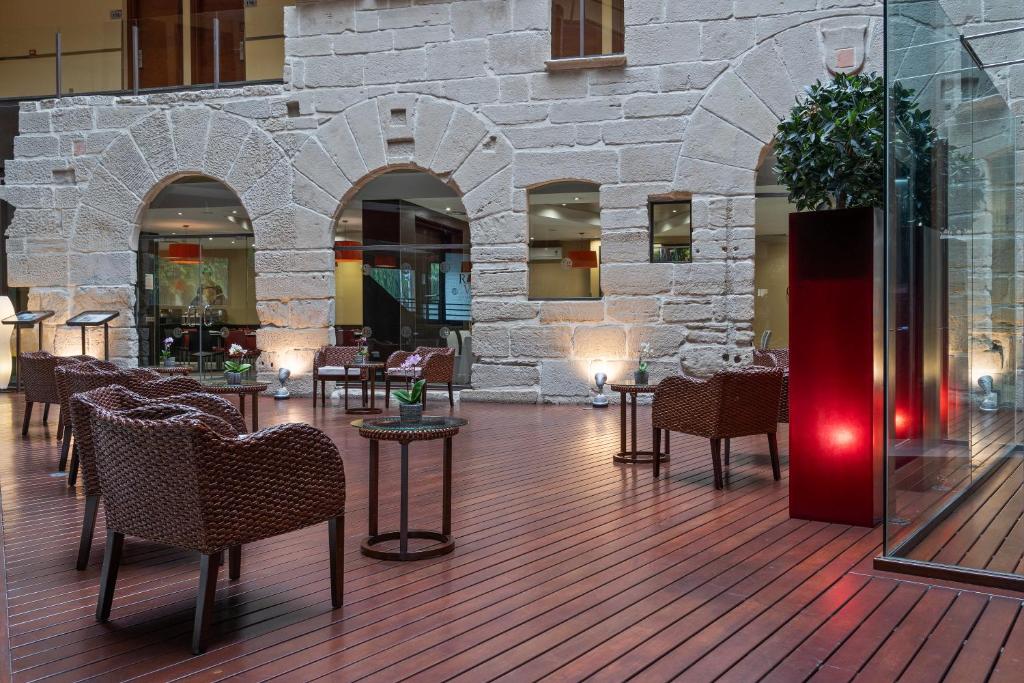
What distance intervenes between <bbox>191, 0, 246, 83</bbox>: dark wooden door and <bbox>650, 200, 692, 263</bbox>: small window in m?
5.96

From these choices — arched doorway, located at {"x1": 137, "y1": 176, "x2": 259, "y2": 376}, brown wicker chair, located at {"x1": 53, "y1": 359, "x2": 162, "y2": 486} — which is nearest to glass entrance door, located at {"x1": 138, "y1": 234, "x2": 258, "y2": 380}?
arched doorway, located at {"x1": 137, "y1": 176, "x2": 259, "y2": 376}

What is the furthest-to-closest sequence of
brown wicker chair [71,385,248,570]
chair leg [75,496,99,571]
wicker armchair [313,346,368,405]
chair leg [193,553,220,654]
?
wicker armchair [313,346,368,405], chair leg [75,496,99,571], brown wicker chair [71,385,248,570], chair leg [193,553,220,654]

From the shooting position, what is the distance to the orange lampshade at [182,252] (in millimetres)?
13406

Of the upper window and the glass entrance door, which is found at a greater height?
the upper window

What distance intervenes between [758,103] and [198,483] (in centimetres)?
894

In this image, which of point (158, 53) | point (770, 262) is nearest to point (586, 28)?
point (770, 262)

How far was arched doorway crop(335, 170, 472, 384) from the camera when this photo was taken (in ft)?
40.0

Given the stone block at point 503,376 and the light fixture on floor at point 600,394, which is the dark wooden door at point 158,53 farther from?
the light fixture on floor at point 600,394

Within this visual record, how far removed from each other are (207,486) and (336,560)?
65cm

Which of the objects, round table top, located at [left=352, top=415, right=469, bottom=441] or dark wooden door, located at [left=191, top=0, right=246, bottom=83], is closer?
round table top, located at [left=352, top=415, right=469, bottom=441]

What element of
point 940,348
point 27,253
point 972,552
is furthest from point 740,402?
point 27,253

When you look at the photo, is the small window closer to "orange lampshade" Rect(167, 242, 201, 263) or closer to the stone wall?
the stone wall

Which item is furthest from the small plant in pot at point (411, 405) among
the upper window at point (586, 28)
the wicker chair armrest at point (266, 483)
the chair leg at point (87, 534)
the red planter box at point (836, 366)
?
the upper window at point (586, 28)

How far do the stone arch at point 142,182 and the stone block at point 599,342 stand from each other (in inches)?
→ 169
